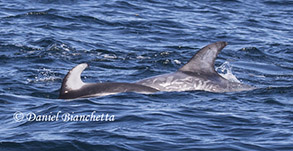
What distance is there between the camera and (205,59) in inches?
498

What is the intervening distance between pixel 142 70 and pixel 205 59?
4.15 metres

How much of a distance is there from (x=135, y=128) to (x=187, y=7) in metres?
20.2

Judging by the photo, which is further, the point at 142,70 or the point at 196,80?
the point at 142,70

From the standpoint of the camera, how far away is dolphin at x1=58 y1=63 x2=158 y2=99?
11188 millimetres

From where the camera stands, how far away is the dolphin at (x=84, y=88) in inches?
440

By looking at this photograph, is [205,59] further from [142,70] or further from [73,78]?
[142,70]

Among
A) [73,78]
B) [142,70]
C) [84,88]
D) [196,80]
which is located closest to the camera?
[73,78]

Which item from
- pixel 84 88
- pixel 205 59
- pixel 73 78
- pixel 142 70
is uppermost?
pixel 205 59

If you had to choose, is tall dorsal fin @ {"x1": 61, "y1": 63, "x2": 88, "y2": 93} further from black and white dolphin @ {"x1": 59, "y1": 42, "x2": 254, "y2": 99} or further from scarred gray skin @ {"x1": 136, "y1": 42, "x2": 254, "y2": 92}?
scarred gray skin @ {"x1": 136, "y1": 42, "x2": 254, "y2": 92}

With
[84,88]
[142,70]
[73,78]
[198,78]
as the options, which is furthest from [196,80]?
[142,70]

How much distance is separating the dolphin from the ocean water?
0.48 feet

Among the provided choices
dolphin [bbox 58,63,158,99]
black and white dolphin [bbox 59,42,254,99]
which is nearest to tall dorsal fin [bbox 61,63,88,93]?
dolphin [bbox 58,63,158,99]

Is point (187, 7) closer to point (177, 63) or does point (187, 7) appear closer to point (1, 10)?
point (1, 10)

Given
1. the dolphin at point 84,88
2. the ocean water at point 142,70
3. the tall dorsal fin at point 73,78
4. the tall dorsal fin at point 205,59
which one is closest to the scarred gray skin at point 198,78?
the tall dorsal fin at point 205,59
